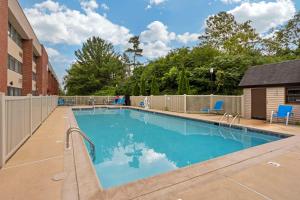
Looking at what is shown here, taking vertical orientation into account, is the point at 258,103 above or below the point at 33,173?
above

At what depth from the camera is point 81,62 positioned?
107 ft

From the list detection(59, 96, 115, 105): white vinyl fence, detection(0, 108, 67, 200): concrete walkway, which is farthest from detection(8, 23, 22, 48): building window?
detection(0, 108, 67, 200): concrete walkway

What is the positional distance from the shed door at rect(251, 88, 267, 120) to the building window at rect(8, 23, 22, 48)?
47.4 ft

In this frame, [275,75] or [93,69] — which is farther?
[93,69]

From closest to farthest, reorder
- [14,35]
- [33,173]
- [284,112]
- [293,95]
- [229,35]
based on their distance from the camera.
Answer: [33,173] < [284,112] < [293,95] < [14,35] < [229,35]

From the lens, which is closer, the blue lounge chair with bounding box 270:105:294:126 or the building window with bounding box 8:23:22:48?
the blue lounge chair with bounding box 270:105:294:126

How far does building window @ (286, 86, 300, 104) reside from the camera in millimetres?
8188

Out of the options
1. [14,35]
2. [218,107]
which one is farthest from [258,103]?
[14,35]

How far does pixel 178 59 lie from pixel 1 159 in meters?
20.4

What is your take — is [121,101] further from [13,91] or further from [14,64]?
[14,64]

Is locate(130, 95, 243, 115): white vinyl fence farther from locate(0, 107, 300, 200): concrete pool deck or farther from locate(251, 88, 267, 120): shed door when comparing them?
locate(0, 107, 300, 200): concrete pool deck

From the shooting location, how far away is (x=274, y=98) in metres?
9.02

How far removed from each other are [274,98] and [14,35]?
15.9 m

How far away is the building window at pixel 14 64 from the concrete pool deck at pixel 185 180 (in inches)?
423
